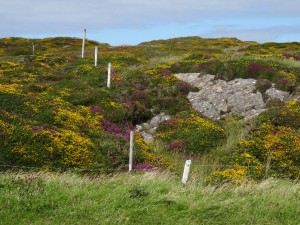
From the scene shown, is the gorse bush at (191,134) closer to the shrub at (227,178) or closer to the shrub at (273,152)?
the shrub at (273,152)

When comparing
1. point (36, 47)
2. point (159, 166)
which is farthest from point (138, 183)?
point (36, 47)

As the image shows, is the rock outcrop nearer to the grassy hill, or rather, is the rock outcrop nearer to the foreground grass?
the grassy hill

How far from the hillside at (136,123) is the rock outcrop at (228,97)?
0.56 metres

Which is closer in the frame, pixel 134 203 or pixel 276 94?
pixel 134 203

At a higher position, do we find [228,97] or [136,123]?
[228,97]

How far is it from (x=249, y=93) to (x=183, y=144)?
7.85 m

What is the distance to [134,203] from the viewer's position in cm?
966

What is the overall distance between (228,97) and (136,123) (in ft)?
19.5

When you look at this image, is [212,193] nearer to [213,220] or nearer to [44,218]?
[213,220]

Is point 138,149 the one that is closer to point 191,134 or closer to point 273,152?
point 191,134

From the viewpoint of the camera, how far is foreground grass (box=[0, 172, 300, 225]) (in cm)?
896

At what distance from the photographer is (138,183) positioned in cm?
1103

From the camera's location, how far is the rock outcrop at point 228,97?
23234 mm

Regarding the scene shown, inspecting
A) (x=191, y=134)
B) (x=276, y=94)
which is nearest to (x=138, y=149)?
(x=191, y=134)
